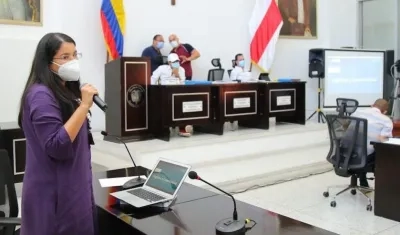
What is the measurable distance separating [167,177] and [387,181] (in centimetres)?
257

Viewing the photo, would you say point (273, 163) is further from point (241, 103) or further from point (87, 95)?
point (87, 95)

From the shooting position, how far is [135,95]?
5121mm

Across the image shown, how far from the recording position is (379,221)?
12.3 ft

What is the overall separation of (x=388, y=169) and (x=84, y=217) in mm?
3054

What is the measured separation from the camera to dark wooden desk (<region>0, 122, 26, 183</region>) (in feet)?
13.3

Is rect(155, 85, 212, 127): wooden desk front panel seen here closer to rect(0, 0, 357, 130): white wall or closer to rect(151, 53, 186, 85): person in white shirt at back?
rect(151, 53, 186, 85): person in white shirt at back

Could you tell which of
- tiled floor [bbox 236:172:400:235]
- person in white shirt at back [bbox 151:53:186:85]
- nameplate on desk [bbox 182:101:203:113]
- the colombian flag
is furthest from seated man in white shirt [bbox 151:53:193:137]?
tiled floor [bbox 236:172:400:235]

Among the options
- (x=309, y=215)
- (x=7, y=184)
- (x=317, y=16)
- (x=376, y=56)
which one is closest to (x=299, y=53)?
(x=317, y=16)

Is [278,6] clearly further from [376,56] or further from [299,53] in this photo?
[376,56]

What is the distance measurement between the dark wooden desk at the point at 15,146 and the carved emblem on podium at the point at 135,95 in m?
1.37

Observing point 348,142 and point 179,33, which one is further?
point 179,33

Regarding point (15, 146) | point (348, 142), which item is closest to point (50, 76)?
point (15, 146)

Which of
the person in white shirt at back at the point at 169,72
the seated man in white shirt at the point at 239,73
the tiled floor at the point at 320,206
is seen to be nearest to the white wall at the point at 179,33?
the seated man in white shirt at the point at 239,73

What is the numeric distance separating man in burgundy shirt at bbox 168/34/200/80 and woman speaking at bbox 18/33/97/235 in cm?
525
